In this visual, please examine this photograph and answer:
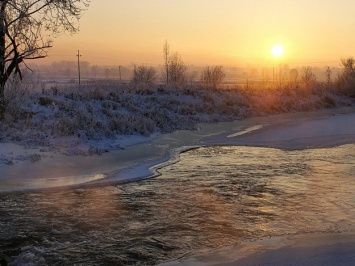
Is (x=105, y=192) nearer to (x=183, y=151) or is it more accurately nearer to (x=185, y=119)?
(x=183, y=151)

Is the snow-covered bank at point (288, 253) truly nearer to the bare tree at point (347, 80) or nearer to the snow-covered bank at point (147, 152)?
the snow-covered bank at point (147, 152)

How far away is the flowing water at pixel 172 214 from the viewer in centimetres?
755

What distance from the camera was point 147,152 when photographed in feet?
60.8

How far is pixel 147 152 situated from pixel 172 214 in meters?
9.07

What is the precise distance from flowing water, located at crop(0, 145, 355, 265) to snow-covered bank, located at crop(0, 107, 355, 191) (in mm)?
1327

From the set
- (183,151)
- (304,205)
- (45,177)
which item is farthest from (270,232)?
(183,151)

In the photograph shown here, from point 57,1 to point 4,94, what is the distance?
17.1 ft

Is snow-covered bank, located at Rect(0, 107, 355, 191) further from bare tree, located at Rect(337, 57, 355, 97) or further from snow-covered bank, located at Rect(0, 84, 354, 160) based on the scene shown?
bare tree, located at Rect(337, 57, 355, 97)

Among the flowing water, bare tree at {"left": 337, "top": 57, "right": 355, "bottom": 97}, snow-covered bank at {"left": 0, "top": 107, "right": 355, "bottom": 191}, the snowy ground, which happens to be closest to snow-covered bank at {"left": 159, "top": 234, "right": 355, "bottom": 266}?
the snowy ground

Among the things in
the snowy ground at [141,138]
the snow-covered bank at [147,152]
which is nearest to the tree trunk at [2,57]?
the snowy ground at [141,138]

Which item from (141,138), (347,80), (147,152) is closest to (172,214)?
(147,152)

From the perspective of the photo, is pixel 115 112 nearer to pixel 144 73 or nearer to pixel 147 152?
pixel 147 152

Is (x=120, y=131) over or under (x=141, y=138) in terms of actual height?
over

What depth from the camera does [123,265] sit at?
691 centimetres
